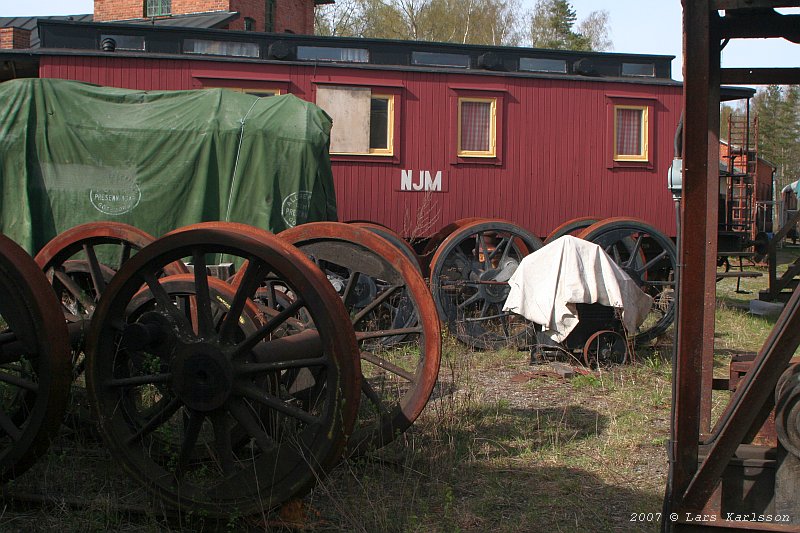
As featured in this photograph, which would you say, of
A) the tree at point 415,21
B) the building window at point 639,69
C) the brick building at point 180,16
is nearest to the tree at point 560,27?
the tree at point 415,21

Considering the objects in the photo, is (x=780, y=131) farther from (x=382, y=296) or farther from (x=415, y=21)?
(x=382, y=296)

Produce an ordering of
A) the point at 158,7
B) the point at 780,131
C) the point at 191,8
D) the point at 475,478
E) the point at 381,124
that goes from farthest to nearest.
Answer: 1. the point at 780,131
2. the point at 158,7
3. the point at 191,8
4. the point at 381,124
5. the point at 475,478

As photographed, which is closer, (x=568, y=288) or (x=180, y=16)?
(x=568, y=288)

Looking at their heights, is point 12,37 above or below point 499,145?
above

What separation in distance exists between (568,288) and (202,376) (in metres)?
5.09

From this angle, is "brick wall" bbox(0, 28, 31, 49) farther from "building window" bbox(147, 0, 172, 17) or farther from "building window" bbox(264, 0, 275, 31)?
"building window" bbox(264, 0, 275, 31)

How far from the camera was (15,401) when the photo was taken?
4820 mm

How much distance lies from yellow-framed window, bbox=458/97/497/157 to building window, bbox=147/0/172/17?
1992 centimetres

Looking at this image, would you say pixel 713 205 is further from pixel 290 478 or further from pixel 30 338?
pixel 30 338

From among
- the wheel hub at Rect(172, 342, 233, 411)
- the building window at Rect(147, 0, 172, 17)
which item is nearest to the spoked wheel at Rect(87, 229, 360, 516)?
the wheel hub at Rect(172, 342, 233, 411)

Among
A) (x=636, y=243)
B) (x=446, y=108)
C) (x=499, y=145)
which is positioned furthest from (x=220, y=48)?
(x=636, y=243)

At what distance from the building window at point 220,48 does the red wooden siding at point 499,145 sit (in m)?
0.29

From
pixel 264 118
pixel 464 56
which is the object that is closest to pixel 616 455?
pixel 264 118

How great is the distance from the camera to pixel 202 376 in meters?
3.76
